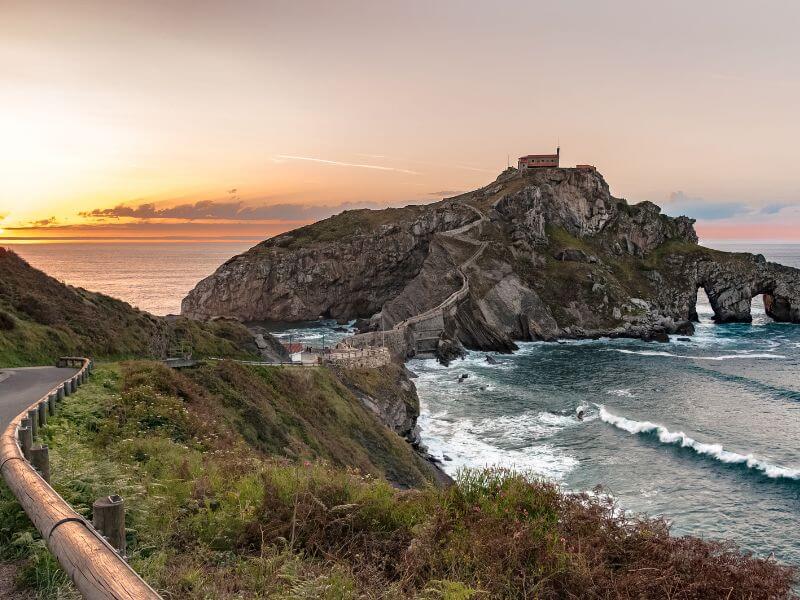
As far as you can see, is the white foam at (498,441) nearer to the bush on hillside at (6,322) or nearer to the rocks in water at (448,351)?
the rocks in water at (448,351)

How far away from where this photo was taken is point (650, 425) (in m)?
45.1

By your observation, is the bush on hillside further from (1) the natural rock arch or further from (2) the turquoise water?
(1) the natural rock arch

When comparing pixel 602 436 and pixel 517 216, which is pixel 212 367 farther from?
pixel 517 216

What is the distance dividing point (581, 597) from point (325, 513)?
12.7 ft

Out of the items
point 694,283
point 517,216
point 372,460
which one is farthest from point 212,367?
point 694,283

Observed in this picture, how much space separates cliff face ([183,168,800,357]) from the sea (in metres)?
13.4

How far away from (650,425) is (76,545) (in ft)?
159

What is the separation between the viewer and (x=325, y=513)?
8.27 m

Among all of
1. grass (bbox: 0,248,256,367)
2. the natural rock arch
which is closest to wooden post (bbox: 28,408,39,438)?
grass (bbox: 0,248,256,367)

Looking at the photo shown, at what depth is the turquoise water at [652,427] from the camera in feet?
104

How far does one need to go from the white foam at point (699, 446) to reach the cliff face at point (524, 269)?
135ft

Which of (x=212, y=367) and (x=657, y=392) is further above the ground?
(x=212, y=367)

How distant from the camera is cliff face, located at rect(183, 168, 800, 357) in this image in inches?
3703

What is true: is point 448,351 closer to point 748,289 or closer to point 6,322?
point 6,322
